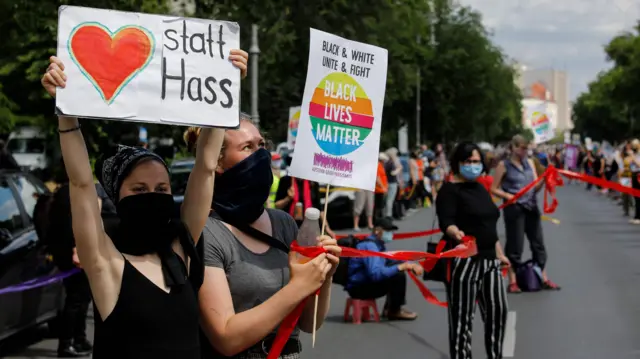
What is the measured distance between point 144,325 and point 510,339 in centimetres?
729

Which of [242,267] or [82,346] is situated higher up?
[242,267]

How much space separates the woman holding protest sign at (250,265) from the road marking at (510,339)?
19.1 ft

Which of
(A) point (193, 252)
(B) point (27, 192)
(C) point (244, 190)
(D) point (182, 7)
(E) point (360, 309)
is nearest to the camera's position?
(A) point (193, 252)

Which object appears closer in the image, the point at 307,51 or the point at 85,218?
the point at 85,218

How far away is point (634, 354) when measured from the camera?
31.5ft

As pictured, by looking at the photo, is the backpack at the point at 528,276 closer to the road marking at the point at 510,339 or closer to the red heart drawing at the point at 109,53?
the road marking at the point at 510,339

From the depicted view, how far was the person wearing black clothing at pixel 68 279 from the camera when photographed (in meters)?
9.78

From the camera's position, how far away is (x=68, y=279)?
9.96 metres

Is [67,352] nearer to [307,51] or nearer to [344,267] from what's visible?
[344,267]

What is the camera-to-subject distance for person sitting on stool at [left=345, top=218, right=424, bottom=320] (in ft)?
37.9

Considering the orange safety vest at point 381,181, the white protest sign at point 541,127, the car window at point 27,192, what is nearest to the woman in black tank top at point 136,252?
the car window at point 27,192

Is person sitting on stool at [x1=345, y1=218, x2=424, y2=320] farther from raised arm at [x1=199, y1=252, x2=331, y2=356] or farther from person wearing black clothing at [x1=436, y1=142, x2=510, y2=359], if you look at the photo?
raised arm at [x1=199, y1=252, x2=331, y2=356]

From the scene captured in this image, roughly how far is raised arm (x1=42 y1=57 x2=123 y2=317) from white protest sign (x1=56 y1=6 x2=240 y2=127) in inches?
2.3

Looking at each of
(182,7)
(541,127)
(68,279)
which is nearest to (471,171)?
(68,279)
